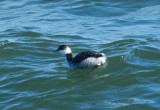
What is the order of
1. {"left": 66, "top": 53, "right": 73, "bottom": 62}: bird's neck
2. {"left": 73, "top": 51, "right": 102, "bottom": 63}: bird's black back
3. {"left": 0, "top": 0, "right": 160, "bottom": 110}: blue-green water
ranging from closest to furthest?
{"left": 0, "top": 0, "right": 160, "bottom": 110}: blue-green water
{"left": 73, "top": 51, "right": 102, "bottom": 63}: bird's black back
{"left": 66, "top": 53, "right": 73, "bottom": 62}: bird's neck

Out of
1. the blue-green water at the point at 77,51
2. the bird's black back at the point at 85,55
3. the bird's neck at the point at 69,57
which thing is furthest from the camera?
the bird's neck at the point at 69,57

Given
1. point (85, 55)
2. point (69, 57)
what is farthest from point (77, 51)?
point (85, 55)

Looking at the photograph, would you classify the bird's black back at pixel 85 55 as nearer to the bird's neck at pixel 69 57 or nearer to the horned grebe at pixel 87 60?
the horned grebe at pixel 87 60

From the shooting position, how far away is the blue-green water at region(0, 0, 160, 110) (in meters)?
15.4

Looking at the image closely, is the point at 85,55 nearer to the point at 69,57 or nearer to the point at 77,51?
the point at 69,57

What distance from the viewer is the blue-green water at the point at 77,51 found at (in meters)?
15.4

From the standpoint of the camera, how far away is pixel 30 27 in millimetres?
22828

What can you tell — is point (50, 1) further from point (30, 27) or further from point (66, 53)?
point (66, 53)

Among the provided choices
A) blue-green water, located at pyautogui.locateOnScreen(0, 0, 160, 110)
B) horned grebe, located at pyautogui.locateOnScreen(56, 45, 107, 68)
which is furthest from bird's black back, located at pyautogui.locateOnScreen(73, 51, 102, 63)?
blue-green water, located at pyautogui.locateOnScreen(0, 0, 160, 110)

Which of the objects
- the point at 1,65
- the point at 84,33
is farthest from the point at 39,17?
the point at 1,65

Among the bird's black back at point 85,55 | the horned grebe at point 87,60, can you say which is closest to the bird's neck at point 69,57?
the horned grebe at point 87,60

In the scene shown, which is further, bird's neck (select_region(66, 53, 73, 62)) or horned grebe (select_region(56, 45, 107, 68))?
bird's neck (select_region(66, 53, 73, 62))

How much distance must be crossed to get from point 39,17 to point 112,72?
8.00 meters

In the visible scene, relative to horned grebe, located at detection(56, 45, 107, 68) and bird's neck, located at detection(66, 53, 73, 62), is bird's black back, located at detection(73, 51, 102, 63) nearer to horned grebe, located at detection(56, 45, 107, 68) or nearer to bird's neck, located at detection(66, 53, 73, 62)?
horned grebe, located at detection(56, 45, 107, 68)
